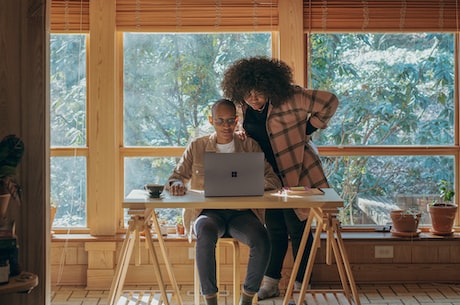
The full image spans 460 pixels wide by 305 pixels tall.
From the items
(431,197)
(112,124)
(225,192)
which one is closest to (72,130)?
(112,124)

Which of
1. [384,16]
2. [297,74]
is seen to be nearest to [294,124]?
[297,74]

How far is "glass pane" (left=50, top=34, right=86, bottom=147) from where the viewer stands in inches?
193

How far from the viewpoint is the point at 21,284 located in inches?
119

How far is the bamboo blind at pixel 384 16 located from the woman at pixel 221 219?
1169 millimetres

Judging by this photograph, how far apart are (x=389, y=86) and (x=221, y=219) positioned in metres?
1.70

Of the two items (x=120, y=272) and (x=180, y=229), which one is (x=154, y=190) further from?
(x=180, y=229)

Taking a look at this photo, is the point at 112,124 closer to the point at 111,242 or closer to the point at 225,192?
the point at 111,242

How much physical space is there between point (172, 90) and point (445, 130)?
1.90m

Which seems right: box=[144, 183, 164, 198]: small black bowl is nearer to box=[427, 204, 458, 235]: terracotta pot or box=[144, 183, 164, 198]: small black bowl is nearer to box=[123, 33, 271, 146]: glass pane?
box=[123, 33, 271, 146]: glass pane

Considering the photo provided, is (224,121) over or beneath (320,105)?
beneath

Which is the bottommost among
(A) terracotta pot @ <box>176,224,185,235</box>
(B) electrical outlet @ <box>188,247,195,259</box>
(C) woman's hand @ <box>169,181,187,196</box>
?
(B) electrical outlet @ <box>188,247,195,259</box>

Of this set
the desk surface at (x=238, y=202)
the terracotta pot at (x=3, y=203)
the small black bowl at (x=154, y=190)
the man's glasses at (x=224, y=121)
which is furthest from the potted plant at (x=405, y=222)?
the terracotta pot at (x=3, y=203)

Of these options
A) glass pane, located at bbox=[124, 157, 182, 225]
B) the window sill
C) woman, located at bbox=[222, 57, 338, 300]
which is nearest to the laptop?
woman, located at bbox=[222, 57, 338, 300]

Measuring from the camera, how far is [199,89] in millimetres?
4980
